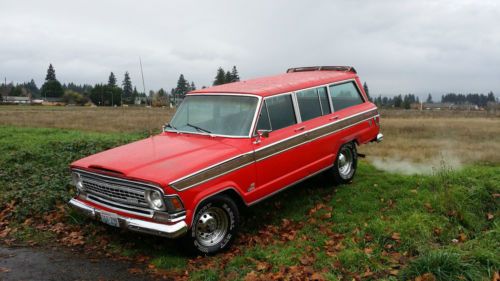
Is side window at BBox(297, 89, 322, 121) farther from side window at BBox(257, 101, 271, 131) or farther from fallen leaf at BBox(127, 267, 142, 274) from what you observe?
fallen leaf at BBox(127, 267, 142, 274)

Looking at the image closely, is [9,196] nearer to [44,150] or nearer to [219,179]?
[44,150]

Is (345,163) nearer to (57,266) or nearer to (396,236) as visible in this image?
(396,236)

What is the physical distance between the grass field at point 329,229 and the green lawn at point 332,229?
0.05 feet

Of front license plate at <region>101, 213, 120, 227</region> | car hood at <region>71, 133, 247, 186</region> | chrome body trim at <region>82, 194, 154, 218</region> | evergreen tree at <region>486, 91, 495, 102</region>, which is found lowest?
evergreen tree at <region>486, 91, 495, 102</region>

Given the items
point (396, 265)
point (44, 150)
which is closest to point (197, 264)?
point (396, 265)

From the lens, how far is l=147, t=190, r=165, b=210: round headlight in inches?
195

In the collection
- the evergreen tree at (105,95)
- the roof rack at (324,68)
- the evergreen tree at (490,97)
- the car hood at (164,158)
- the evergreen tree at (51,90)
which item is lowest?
the evergreen tree at (490,97)

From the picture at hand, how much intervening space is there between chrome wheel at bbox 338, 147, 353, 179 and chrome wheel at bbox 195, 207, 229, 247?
122 inches

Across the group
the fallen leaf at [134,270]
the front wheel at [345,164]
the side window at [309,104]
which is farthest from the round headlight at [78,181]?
the front wheel at [345,164]

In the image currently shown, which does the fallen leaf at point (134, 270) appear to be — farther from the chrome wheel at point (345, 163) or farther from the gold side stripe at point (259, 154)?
the chrome wheel at point (345, 163)

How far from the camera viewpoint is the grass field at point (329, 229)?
4.88m

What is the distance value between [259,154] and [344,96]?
2.91 meters

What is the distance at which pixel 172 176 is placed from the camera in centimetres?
493

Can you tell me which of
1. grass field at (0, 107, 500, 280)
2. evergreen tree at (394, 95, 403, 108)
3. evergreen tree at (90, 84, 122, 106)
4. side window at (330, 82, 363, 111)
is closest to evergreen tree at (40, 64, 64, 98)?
evergreen tree at (90, 84, 122, 106)
